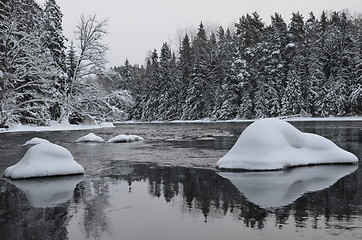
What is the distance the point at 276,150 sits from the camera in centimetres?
1113

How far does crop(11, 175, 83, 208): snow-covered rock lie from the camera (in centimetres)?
741

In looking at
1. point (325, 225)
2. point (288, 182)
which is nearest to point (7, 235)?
point (325, 225)

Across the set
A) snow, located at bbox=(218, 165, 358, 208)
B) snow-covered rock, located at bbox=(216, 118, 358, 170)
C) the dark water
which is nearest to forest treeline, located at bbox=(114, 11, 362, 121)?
snow-covered rock, located at bbox=(216, 118, 358, 170)

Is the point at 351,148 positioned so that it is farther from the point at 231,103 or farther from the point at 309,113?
the point at 231,103

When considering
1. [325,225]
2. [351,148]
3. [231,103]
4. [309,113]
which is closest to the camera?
[325,225]

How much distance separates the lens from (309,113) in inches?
2079

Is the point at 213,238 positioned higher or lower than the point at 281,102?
lower

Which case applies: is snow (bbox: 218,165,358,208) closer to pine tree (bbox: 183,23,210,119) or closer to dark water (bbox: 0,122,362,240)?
dark water (bbox: 0,122,362,240)

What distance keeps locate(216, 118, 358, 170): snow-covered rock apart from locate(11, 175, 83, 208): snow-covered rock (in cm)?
468

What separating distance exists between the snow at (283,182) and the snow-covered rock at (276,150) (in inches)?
16.9

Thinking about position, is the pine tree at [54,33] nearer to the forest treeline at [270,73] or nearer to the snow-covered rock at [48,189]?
the forest treeline at [270,73]

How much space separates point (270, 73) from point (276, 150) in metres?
48.0

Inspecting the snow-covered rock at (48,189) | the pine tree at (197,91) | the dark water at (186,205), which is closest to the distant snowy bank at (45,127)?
the dark water at (186,205)

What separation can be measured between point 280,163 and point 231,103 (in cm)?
4954
